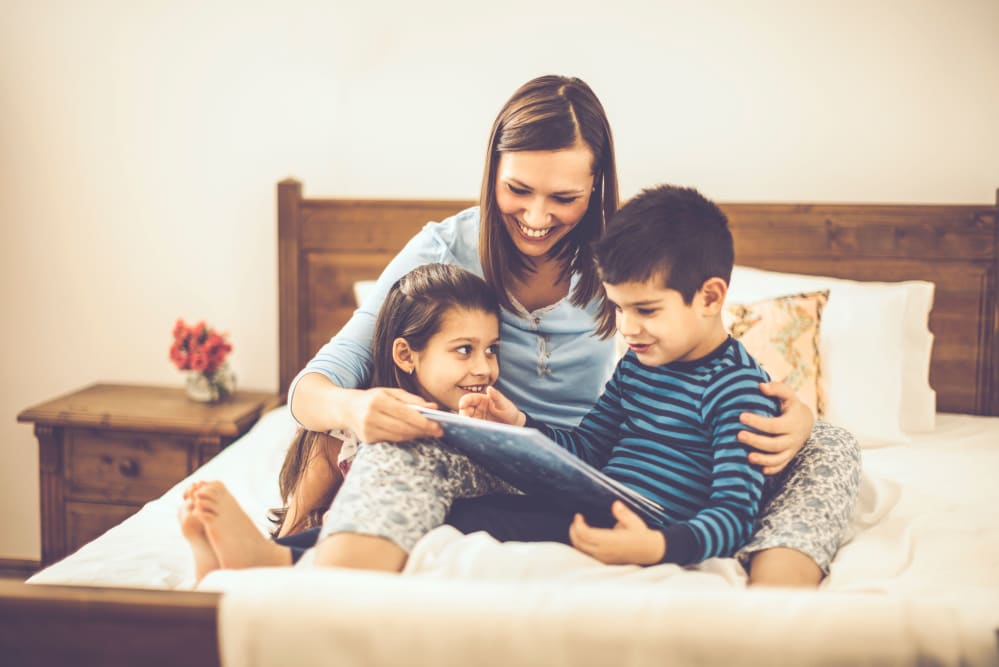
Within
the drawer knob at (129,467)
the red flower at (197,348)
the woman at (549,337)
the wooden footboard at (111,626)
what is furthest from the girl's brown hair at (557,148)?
the drawer knob at (129,467)

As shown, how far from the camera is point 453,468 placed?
4.12 feet

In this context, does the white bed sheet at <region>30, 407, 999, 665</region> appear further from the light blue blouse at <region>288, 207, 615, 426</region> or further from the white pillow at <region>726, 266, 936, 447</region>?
the white pillow at <region>726, 266, 936, 447</region>

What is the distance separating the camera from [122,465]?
2.42 meters

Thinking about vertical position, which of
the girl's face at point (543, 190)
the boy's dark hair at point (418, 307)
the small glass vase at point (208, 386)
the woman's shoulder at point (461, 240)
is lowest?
the small glass vase at point (208, 386)

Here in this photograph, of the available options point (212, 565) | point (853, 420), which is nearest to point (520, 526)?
point (212, 565)

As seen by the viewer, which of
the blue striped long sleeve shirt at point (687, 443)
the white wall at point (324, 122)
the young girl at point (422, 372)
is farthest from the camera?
the white wall at point (324, 122)

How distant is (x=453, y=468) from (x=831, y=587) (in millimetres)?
539

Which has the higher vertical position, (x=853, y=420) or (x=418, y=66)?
(x=418, y=66)

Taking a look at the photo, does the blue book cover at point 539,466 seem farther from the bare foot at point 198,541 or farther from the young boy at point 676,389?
the bare foot at point 198,541

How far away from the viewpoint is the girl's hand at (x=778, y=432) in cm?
119

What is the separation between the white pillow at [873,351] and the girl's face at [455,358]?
102 cm

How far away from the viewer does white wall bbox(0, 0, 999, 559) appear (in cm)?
251

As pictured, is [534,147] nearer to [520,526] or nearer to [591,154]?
[591,154]

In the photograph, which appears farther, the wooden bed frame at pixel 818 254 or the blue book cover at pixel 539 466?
the wooden bed frame at pixel 818 254
